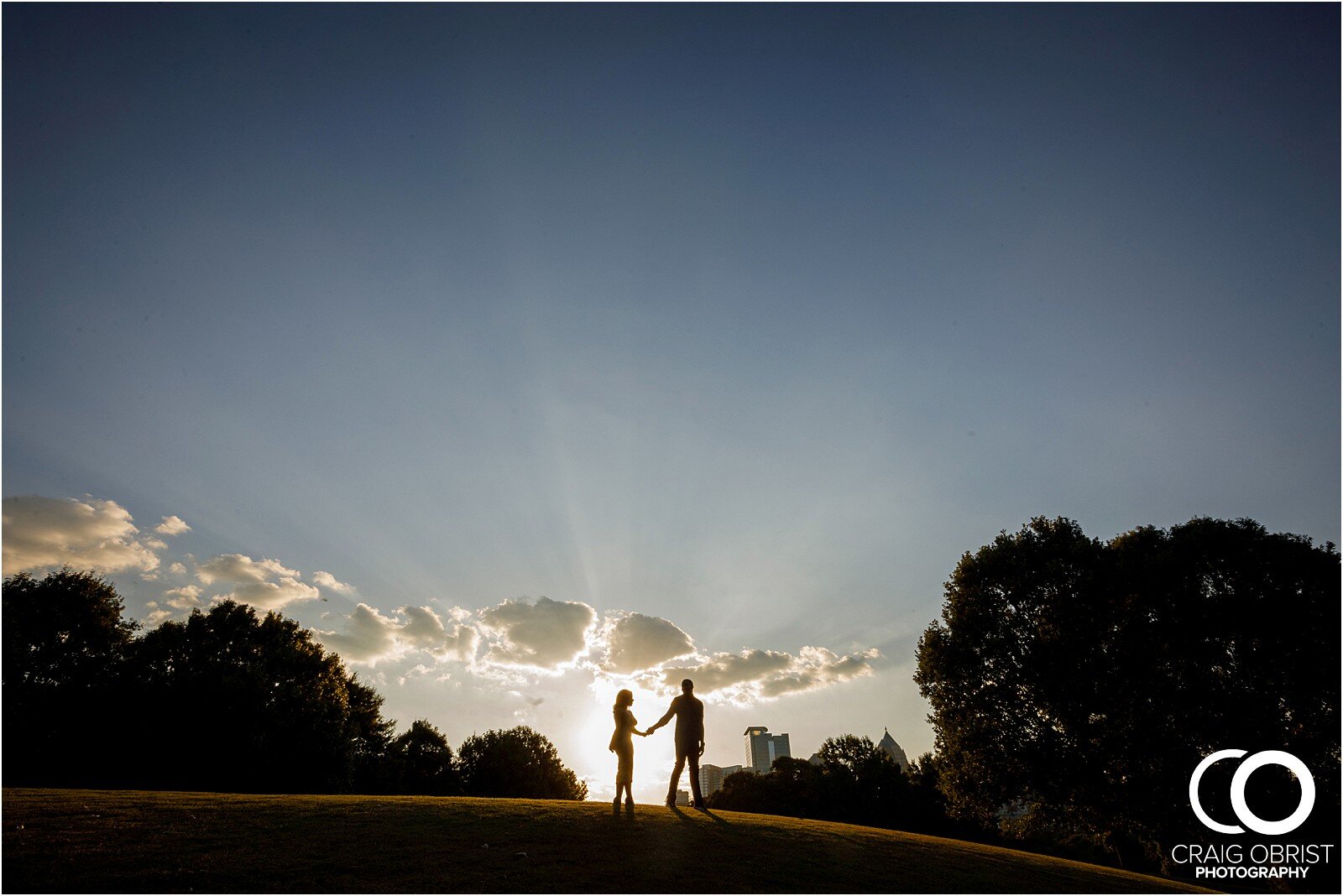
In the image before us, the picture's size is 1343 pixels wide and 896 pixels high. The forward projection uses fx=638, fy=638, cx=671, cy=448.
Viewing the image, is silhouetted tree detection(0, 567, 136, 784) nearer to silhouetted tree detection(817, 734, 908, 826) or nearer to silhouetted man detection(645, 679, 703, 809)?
silhouetted man detection(645, 679, 703, 809)

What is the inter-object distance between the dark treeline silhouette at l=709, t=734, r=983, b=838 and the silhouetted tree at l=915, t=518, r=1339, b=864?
111ft

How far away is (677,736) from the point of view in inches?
632

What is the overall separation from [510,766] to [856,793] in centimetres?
3714

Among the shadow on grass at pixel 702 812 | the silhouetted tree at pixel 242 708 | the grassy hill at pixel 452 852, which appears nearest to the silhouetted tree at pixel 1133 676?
the grassy hill at pixel 452 852

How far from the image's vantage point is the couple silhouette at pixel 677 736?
1504 centimetres

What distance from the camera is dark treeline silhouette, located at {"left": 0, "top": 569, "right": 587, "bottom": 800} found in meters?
42.3

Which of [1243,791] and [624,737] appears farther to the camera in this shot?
[1243,791]

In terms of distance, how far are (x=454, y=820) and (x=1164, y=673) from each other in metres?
26.7

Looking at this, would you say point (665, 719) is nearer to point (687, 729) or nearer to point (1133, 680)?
point (687, 729)

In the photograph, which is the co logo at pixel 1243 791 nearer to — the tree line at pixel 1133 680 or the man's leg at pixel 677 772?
the tree line at pixel 1133 680

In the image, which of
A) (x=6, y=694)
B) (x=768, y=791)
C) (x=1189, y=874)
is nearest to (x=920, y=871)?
(x=1189, y=874)

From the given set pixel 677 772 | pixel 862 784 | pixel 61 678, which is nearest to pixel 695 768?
pixel 677 772

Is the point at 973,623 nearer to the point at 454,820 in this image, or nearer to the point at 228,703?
the point at 454,820

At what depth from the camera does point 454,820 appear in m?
15.3
